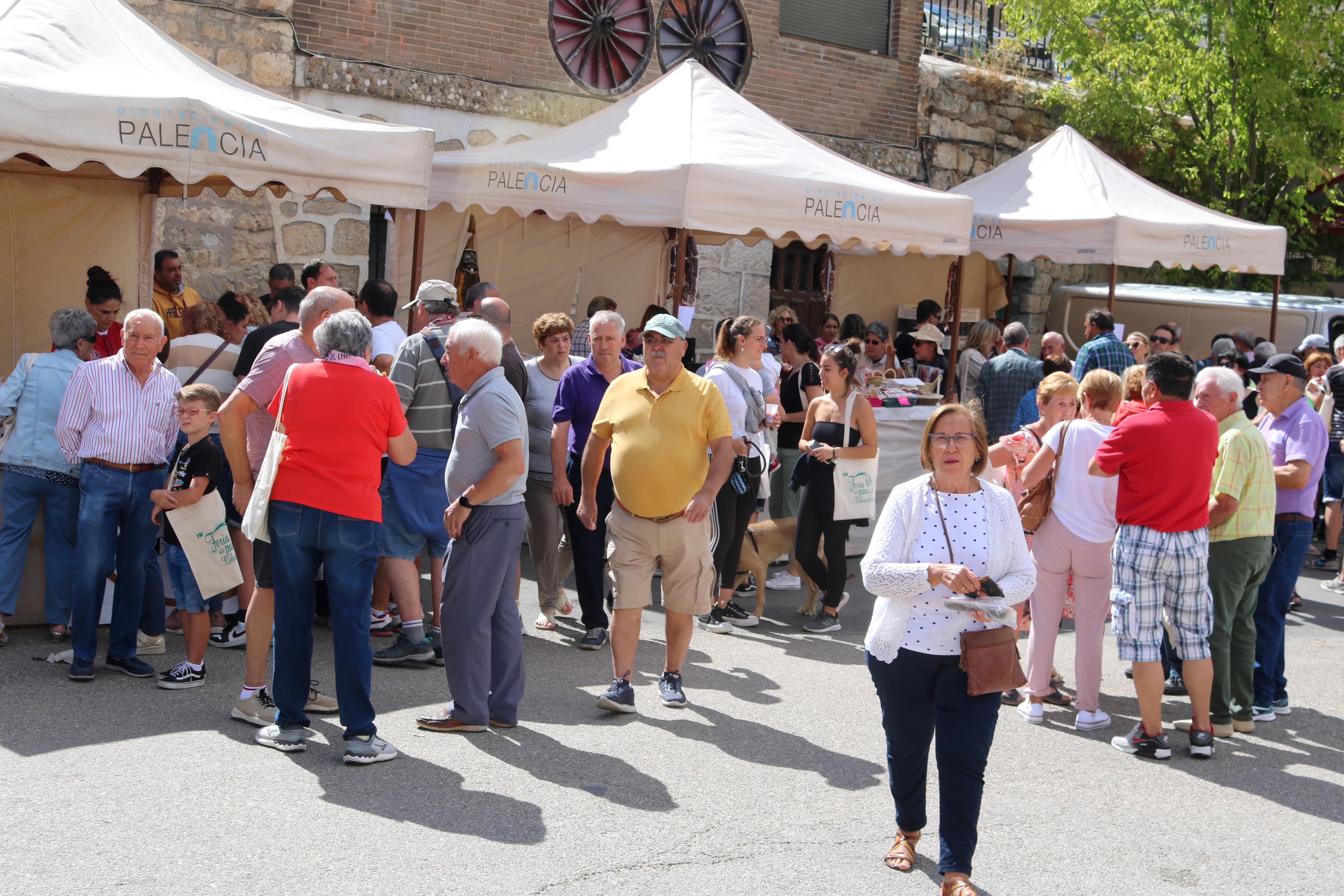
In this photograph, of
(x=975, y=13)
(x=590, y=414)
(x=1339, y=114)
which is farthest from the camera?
(x=975, y=13)

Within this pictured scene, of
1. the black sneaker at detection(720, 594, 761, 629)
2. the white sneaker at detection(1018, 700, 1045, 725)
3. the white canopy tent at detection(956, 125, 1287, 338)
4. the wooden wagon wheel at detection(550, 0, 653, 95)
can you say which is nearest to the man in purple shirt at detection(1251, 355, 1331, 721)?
the white sneaker at detection(1018, 700, 1045, 725)

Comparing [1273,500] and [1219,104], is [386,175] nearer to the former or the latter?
[1273,500]

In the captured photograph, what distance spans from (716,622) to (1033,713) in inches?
81.7

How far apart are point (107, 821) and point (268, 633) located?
1114 mm

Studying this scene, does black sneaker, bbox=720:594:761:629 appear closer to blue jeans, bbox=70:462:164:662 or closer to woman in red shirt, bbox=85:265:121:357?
blue jeans, bbox=70:462:164:662

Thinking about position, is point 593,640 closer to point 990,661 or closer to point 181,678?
point 181,678

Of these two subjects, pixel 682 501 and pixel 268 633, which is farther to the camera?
pixel 682 501

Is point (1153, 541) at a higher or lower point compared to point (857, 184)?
lower

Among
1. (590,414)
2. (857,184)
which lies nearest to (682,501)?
(590,414)

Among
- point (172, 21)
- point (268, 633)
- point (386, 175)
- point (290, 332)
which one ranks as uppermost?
point (172, 21)

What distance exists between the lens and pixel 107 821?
4.12 metres

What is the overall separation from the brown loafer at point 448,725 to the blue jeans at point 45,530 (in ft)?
6.96

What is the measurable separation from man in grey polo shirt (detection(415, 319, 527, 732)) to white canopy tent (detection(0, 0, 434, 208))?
2.26 m

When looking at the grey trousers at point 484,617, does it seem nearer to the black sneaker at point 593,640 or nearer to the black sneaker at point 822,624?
the black sneaker at point 593,640
